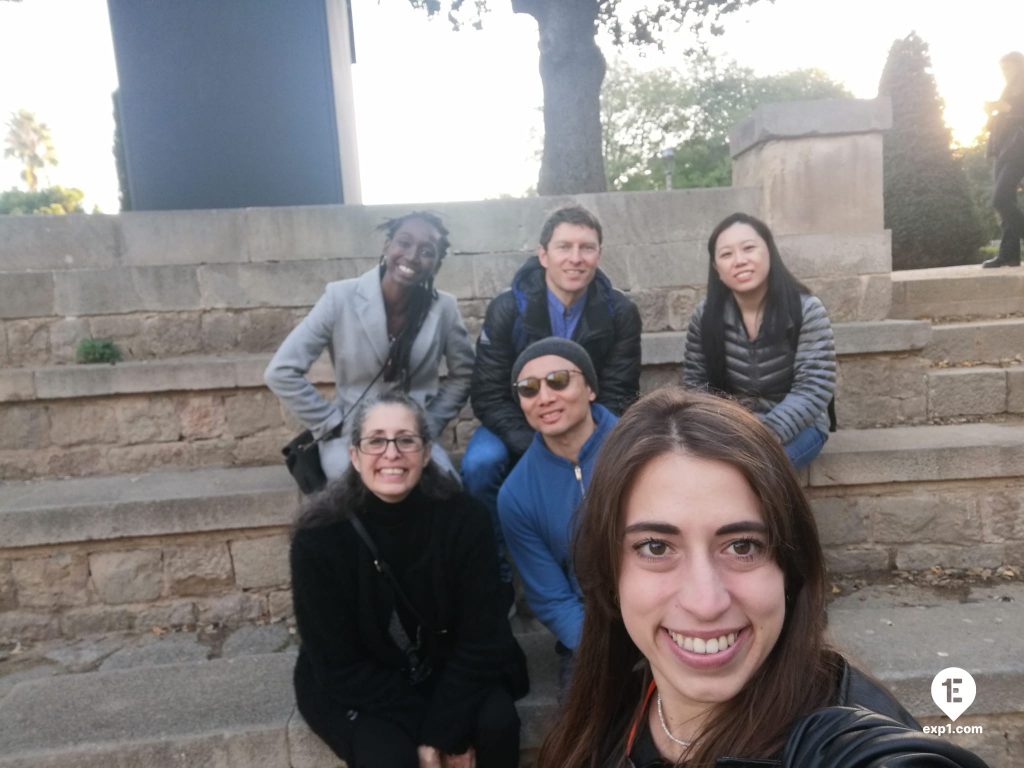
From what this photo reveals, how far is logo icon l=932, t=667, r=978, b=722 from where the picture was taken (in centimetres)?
238

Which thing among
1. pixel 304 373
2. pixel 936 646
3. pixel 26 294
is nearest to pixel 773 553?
pixel 936 646

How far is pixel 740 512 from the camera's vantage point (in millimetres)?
1041

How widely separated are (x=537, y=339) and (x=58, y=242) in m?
3.26

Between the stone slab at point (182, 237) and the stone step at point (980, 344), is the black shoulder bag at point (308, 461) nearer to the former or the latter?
the stone slab at point (182, 237)

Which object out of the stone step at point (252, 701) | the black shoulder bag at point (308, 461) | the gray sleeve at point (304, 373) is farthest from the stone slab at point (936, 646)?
the gray sleeve at point (304, 373)

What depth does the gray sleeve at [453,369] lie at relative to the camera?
3275 millimetres

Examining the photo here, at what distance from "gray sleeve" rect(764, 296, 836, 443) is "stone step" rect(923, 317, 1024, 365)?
1798 mm

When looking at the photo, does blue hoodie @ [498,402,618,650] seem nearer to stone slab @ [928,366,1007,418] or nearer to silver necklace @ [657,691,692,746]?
silver necklace @ [657,691,692,746]

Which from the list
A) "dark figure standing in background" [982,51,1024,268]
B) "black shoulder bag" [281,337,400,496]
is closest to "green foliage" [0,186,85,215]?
"black shoulder bag" [281,337,400,496]

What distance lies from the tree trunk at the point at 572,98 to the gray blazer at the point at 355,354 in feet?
19.3

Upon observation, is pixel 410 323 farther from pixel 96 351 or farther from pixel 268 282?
pixel 96 351

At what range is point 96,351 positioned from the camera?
4.27 m

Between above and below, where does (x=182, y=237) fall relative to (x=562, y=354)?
above

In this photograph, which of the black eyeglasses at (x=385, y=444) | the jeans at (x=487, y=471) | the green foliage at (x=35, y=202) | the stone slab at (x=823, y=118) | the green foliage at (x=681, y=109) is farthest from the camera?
the green foliage at (x=681, y=109)
